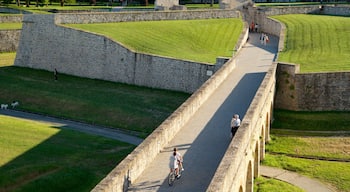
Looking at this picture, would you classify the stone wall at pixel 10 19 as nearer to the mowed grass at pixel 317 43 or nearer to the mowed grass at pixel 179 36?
the mowed grass at pixel 179 36

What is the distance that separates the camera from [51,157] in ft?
86.7

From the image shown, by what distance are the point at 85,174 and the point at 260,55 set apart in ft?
62.2

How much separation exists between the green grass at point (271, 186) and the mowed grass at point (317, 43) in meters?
A: 10.6

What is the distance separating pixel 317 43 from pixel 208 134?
76.4 ft

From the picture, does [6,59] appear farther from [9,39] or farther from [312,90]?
[312,90]

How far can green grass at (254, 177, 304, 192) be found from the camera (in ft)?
82.7

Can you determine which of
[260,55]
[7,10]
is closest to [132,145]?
[260,55]

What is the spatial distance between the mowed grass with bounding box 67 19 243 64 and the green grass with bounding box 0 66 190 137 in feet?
11.1

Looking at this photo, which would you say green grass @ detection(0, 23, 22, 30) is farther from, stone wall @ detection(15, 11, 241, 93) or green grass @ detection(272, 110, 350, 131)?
green grass @ detection(272, 110, 350, 131)

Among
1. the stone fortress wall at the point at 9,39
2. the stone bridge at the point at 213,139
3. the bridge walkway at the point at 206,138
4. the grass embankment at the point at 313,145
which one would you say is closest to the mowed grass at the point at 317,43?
the stone bridge at the point at 213,139

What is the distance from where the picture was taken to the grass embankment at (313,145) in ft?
92.4

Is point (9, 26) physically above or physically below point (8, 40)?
above

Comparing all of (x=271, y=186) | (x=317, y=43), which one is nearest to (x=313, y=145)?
(x=271, y=186)

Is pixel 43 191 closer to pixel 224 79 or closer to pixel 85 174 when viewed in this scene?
pixel 85 174
